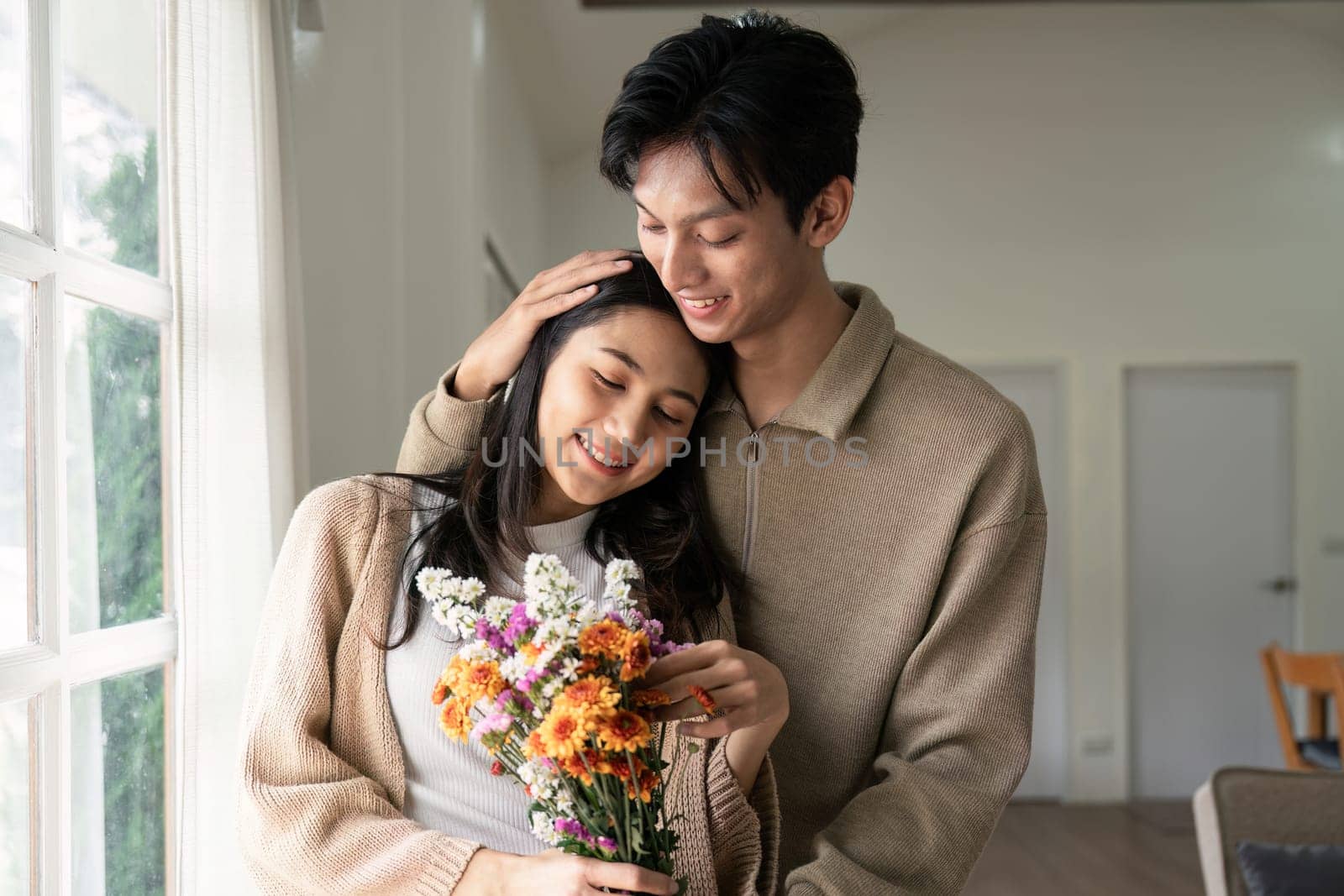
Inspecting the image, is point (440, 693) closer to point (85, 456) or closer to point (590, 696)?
point (590, 696)

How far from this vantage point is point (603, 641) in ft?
3.21

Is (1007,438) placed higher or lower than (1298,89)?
lower

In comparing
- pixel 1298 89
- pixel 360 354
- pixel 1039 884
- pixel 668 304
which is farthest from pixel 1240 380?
pixel 668 304

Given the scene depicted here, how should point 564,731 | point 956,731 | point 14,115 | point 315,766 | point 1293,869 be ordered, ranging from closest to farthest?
point 564,731 → point 315,766 → point 14,115 → point 956,731 → point 1293,869

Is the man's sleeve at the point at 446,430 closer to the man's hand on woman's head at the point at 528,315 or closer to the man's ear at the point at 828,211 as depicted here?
the man's hand on woman's head at the point at 528,315

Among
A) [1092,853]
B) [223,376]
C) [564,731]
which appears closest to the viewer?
[564,731]

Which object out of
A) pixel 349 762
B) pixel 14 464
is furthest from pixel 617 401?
pixel 14 464

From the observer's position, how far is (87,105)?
1562mm

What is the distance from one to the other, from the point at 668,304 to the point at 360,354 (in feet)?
3.98

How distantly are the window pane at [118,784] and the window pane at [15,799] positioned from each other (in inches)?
A: 4.3

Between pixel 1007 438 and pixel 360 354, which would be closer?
pixel 1007 438

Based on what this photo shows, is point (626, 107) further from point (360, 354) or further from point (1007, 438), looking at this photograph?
point (360, 354)

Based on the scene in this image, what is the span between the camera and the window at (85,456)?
4.50 ft

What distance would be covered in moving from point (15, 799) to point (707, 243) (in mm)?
1046
